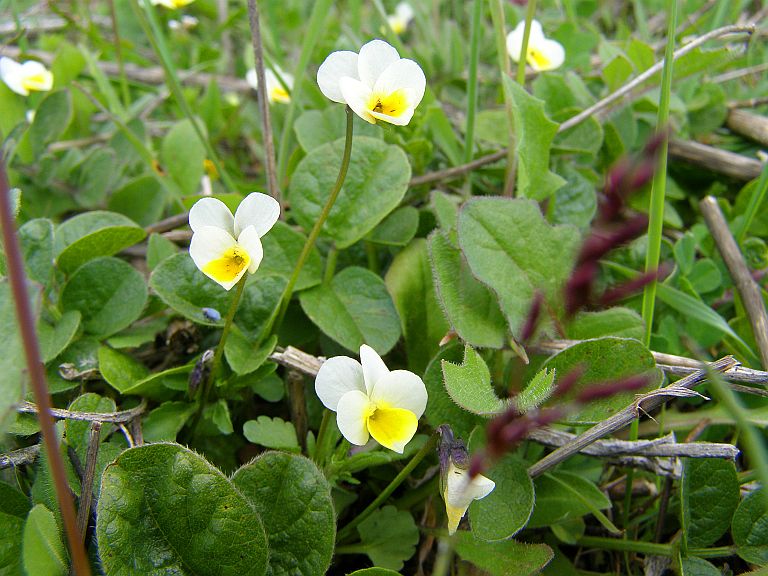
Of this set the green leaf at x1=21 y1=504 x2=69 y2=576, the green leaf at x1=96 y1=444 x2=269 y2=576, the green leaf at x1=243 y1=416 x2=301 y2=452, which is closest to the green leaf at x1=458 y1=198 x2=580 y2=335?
the green leaf at x1=243 y1=416 x2=301 y2=452

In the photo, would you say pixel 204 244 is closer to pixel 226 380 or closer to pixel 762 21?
pixel 226 380

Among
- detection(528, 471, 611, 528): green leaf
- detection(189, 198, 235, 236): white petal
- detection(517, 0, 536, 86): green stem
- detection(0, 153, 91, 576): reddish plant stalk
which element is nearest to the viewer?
detection(0, 153, 91, 576): reddish plant stalk

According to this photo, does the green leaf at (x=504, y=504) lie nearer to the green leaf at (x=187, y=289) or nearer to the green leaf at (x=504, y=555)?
the green leaf at (x=504, y=555)

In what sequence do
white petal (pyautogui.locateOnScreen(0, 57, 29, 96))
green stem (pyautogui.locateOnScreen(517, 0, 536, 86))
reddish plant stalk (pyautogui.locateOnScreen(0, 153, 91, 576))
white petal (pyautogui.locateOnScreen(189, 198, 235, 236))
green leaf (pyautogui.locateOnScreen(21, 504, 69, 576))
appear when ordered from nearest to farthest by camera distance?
reddish plant stalk (pyautogui.locateOnScreen(0, 153, 91, 576)), green leaf (pyautogui.locateOnScreen(21, 504, 69, 576)), white petal (pyautogui.locateOnScreen(189, 198, 235, 236)), green stem (pyautogui.locateOnScreen(517, 0, 536, 86)), white petal (pyautogui.locateOnScreen(0, 57, 29, 96))

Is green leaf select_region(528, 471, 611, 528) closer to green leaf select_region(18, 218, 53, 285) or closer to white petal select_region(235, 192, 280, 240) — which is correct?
white petal select_region(235, 192, 280, 240)

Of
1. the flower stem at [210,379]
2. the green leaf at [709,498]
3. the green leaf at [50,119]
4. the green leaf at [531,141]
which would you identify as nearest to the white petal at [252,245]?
the flower stem at [210,379]

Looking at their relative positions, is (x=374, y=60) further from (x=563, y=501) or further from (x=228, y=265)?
(x=563, y=501)

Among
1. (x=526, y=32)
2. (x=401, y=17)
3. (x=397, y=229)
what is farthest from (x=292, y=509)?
(x=401, y=17)
